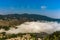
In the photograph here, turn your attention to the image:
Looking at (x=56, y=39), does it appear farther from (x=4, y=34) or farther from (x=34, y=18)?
(x=4, y=34)

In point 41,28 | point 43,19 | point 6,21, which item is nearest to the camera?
point 43,19

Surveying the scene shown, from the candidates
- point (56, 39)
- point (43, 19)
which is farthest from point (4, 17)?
point (56, 39)

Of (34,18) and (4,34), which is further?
(4,34)

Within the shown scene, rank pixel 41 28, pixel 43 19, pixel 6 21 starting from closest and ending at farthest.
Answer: pixel 43 19 < pixel 6 21 < pixel 41 28

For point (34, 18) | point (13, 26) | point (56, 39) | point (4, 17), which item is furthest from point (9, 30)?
point (56, 39)

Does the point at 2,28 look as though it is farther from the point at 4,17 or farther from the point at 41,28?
the point at 41,28

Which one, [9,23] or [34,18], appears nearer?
[34,18]

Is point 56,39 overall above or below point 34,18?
below

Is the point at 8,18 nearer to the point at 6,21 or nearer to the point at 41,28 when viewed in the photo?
the point at 6,21

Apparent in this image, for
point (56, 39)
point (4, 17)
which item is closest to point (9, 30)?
point (4, 17)
